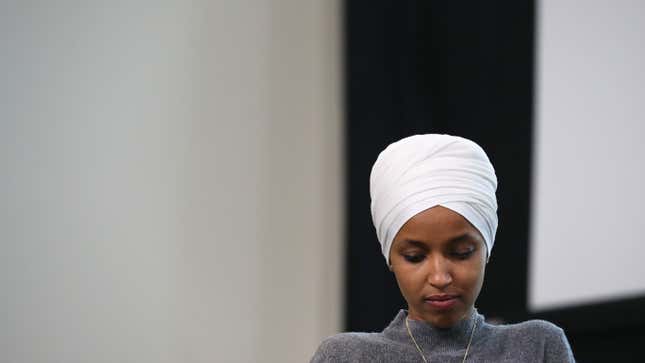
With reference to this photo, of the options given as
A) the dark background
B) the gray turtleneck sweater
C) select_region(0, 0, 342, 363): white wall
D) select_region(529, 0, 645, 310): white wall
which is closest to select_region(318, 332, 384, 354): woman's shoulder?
the gray turtleneck sweater

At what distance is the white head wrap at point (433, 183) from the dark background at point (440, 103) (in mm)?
1700

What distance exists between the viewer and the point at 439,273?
1450mm

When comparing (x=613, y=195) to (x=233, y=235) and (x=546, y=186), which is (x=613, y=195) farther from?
(x=233, y=235)

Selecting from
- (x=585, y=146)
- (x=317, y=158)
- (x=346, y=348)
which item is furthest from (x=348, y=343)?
(x=585, y=146)

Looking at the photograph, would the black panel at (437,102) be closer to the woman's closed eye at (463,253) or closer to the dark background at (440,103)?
the dark background at (440,103)

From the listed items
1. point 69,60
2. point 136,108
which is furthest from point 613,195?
point 69,60

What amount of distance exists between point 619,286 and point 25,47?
2.19m

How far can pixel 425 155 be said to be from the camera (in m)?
1.48

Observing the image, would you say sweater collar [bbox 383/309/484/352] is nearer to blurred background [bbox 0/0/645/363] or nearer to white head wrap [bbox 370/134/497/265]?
white head wrap [bbox 370/134/497/265]

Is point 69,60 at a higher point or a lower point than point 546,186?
higher

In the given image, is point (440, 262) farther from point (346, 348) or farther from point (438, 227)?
point (346, 348)

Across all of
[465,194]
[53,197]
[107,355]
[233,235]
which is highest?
[465,194]

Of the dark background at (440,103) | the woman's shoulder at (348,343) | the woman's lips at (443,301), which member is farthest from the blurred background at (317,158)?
the woman's lips at (443,301)

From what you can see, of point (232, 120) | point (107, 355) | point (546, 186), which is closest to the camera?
point (107, 355)
